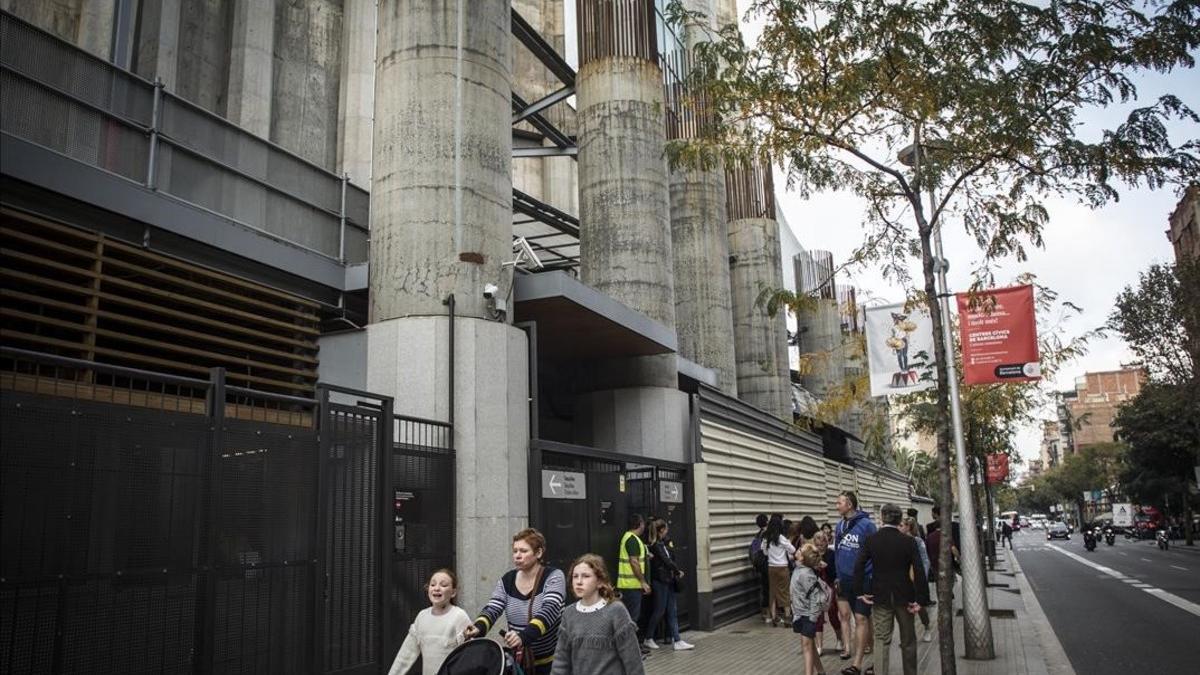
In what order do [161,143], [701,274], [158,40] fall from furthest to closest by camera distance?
[701,274]
[158,40]
[161,143]

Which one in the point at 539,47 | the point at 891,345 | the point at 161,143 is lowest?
the point at 891,345

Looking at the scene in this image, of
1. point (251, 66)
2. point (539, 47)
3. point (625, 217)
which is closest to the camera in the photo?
point (251, 66)

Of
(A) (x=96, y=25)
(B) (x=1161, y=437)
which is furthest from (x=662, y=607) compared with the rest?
(B) (x=1161, y=437)

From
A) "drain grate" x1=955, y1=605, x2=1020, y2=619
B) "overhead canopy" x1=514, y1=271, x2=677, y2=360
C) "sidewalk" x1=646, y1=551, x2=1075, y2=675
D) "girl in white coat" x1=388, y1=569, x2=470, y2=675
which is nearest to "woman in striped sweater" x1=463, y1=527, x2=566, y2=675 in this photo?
"girl in white coat" x1=388, y1=569, x2=470, y2=675

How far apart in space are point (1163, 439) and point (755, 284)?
3346 centimetres

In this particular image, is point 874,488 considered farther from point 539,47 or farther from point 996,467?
point 539,47

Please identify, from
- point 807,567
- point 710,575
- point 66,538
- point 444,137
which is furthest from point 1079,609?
point 66,538

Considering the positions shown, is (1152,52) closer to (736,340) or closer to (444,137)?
(444,137)

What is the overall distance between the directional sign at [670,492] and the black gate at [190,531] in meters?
5.89

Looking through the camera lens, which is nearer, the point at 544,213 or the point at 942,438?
the point at 942,438

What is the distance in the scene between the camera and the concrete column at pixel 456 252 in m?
10.1

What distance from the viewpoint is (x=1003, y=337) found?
11336 mm

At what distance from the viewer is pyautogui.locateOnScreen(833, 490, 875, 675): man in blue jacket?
30.2ft

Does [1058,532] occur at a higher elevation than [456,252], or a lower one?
lower
